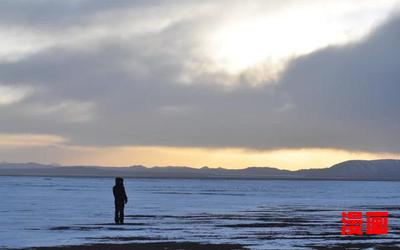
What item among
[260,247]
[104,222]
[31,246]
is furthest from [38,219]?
[260,247]

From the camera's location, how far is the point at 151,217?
42031mm

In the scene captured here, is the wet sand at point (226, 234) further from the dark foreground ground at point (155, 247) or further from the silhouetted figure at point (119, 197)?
the silhouetted figure at point (119, 197)

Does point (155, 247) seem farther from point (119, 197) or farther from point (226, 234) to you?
point (119, 197)

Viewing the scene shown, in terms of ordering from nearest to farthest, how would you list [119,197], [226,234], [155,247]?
[155,247] < [226,234] < [119,197]

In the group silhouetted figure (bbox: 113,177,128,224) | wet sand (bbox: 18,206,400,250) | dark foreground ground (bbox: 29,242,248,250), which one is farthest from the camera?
silhouetted figure (bbox: 113,177,128,224)

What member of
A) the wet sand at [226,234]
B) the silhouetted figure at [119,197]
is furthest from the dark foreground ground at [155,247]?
the silhouetted figure at [119,197]

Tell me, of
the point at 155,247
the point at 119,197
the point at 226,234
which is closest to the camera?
the point at 155,247

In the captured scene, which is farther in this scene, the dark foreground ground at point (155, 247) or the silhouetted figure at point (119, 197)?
the silhouetted figure at point (119, 197)

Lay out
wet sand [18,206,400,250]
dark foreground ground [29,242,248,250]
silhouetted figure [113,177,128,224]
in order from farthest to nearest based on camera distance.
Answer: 1. silhouetted figure [113,177,128,224]
2. wet sand [18,206,400,250]
3. dark foreground ground [29,242,248,250]

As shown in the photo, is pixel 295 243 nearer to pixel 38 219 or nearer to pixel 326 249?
pixel 326 249

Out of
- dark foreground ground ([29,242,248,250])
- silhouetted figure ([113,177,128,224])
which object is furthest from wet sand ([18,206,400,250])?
silhouetted figure ([113,177,128,224])

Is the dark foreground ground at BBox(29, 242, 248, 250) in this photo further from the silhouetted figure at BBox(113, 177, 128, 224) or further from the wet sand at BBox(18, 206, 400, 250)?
the silhouetted figure at BBox(113, 177, 128, 224)

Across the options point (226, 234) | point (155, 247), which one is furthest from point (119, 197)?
point (155, 247)

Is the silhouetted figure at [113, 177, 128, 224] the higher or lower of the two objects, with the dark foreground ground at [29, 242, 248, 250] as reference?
higher
